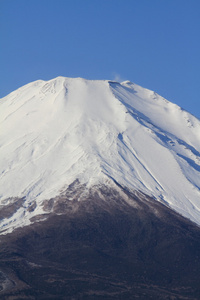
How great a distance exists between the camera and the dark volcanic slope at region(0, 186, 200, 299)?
2955 inches

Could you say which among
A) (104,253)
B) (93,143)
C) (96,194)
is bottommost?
(104,253)

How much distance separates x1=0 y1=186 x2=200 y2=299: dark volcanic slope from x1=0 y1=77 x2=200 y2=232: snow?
540 centimetres

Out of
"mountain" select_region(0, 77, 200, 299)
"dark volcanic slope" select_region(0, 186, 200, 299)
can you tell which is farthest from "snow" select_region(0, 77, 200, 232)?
"dark volcanic slope" select_region(0, 186, 200, 299)

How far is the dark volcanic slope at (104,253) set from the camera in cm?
7506

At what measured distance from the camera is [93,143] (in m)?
123

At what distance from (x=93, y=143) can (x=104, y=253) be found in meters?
38.1

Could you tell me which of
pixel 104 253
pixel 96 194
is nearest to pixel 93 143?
pixel 96 194

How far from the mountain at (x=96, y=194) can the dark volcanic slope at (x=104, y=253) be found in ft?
0.53

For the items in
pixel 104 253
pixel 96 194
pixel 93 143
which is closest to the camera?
pixel 104 253

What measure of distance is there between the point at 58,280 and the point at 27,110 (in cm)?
6940

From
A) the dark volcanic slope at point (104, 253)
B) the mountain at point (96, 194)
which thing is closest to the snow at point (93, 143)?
the mountain at point (96, 194)

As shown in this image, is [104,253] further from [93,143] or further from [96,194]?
[93,143]

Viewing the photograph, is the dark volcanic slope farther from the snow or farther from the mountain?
the snow

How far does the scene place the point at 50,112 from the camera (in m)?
136
